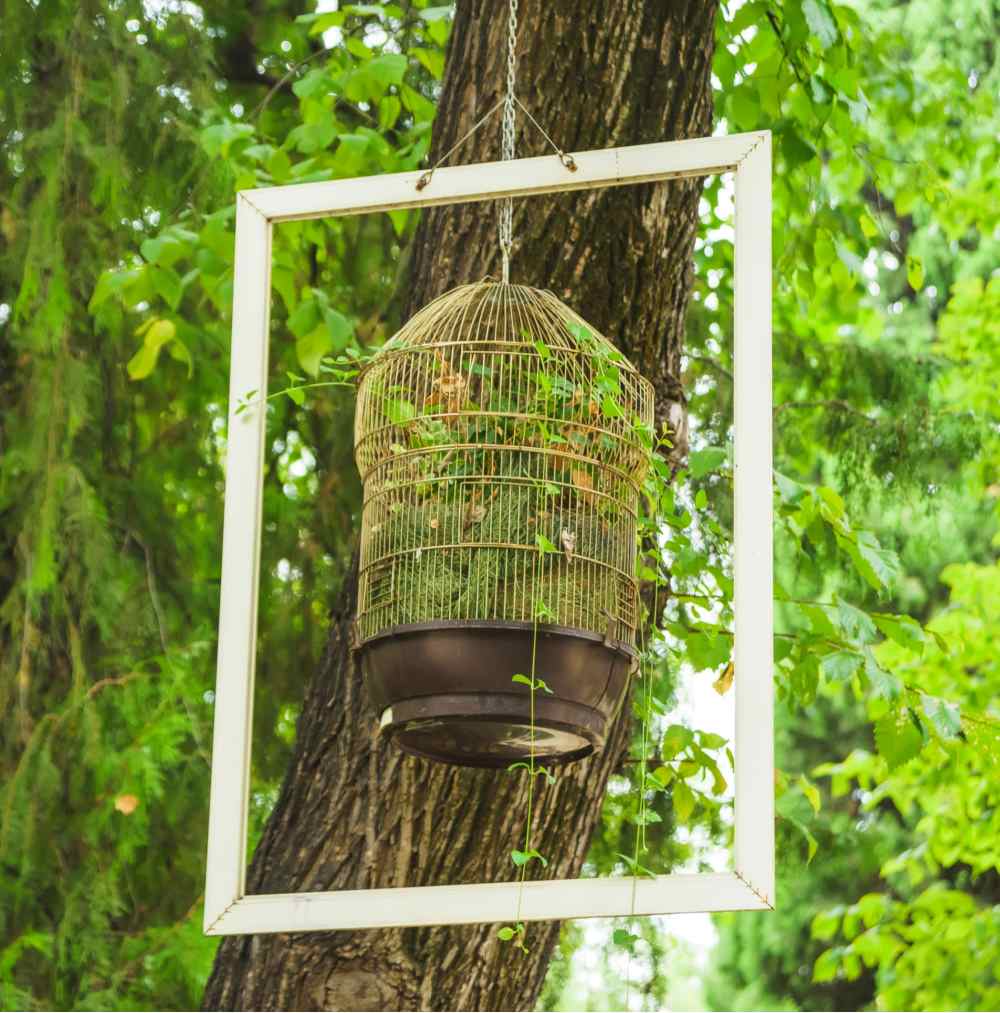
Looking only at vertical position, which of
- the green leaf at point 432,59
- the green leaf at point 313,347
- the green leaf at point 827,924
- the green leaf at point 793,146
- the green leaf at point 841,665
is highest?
the green leaf at point 432,59

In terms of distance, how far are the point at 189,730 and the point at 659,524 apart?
7.66ft

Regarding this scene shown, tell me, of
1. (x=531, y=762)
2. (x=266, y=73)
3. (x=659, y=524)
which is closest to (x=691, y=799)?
(x=659, y=524)

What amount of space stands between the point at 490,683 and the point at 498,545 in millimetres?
171

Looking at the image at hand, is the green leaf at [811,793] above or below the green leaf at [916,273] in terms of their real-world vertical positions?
below

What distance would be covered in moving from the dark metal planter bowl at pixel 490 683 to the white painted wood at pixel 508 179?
0.59 m

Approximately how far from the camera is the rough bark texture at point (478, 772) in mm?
2639

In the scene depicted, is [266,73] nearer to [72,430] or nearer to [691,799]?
[72,430]

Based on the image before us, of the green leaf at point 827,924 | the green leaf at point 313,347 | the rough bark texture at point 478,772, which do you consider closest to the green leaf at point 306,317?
the green leaf at point 313,347

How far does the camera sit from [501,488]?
201 centimetres

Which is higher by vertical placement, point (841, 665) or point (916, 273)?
point (916, 273)

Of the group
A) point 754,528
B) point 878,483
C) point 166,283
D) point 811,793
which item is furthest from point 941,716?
point 878,483

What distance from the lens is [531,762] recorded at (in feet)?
6.44

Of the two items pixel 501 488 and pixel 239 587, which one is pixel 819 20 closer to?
pixel 501 488

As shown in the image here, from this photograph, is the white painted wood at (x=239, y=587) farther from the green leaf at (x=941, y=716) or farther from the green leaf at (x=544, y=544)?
the green leaf at (x=941, y=716)
